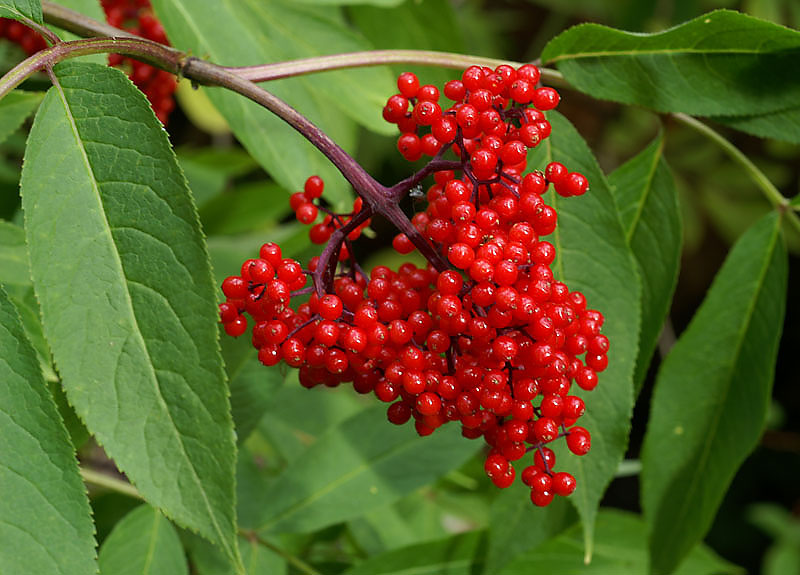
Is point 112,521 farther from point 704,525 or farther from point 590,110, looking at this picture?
point 590,110

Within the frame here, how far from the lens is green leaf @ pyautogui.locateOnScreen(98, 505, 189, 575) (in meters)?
1.54

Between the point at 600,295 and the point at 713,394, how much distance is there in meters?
0.46

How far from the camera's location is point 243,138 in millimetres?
1713

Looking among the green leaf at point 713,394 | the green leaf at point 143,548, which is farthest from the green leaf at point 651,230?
the green leaf at point 143,548

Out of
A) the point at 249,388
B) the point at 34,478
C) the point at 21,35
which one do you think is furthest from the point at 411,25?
the point at 34,478

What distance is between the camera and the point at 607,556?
6.46 ft

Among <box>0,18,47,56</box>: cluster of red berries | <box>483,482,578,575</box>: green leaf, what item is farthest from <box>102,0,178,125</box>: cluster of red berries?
<box>483,482,578,575</box>: green leaf

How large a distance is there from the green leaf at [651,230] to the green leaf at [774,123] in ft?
0.51

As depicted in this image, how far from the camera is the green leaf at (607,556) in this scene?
1864mm

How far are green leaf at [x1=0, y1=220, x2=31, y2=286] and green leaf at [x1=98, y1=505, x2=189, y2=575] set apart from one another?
513 millimetres

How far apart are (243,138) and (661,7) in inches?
157

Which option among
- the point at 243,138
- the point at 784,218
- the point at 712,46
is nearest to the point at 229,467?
the point at 243,138

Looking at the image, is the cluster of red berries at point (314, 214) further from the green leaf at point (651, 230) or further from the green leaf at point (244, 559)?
the green leaf at point (244, 559)

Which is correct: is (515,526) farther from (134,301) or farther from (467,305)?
(134,301)
